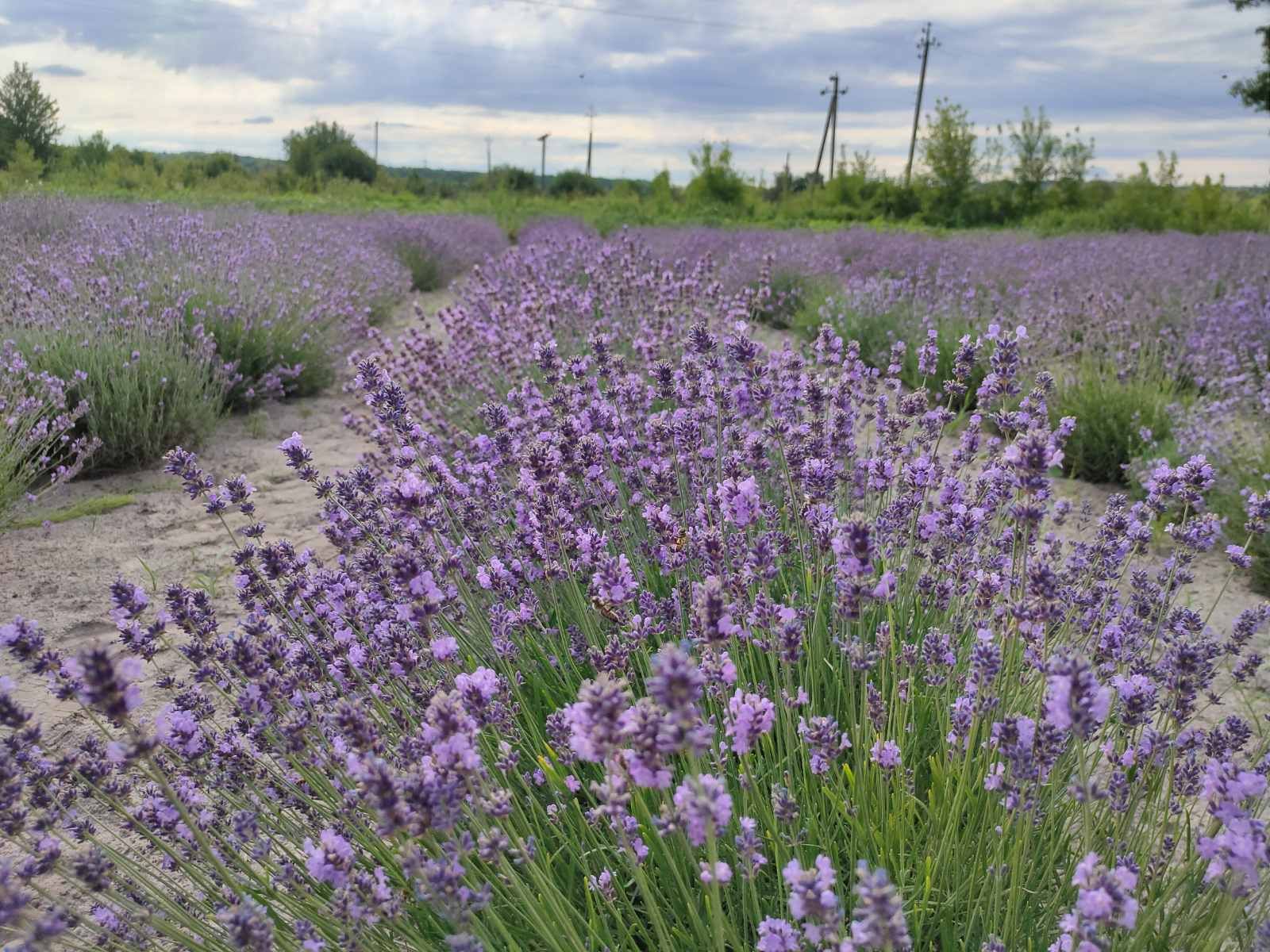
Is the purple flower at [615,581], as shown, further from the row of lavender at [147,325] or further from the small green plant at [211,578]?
the row of lavender at [147,325]

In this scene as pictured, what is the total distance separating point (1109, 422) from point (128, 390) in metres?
6.20

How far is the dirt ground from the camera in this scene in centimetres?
Answer: 356

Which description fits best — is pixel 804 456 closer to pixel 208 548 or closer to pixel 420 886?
pixel 420 886

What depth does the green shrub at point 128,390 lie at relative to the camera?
5188 millimetres

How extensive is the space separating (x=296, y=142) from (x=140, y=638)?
179ft

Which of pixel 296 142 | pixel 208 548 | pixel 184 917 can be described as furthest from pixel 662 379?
pixel 296 142

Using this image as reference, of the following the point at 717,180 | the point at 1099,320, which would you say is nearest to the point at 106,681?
the point at 1099,320

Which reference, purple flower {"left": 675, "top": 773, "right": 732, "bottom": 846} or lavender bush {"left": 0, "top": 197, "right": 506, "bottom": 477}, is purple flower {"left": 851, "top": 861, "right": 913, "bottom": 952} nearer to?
purple flower {"left": 675, "top": 773, "right": 732, "bottom": 846}

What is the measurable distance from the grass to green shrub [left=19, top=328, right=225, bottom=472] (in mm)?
424

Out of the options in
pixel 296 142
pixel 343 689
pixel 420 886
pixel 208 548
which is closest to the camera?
pixel 420 886

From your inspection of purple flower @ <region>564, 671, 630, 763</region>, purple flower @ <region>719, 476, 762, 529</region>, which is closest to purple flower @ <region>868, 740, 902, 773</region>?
purple flower @ <region>719, 476, 762, 529</region>

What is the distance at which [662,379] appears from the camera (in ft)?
8.40

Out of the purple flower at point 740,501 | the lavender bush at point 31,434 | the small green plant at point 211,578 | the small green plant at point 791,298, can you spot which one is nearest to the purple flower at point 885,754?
the purple flower at point 740,501

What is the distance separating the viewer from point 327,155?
156 ft
